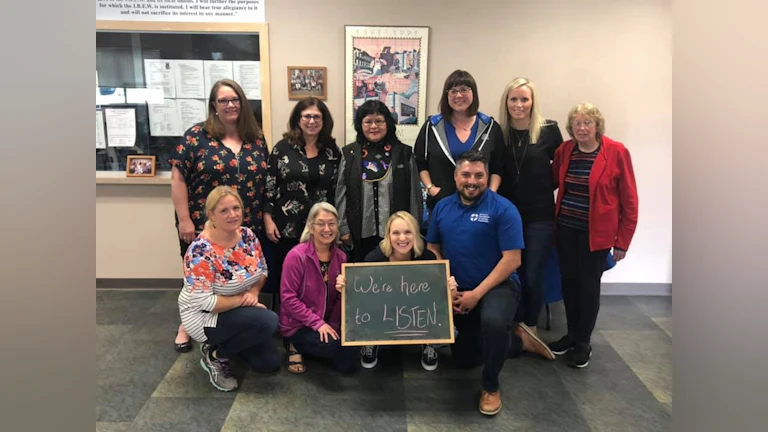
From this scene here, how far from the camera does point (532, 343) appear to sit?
9.12 ft

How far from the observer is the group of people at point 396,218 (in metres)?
2.41

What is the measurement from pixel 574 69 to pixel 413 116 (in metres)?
1.18

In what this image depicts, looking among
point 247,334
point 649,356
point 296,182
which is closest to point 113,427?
point 247,334

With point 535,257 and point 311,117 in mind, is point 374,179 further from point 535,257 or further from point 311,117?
point 535,257

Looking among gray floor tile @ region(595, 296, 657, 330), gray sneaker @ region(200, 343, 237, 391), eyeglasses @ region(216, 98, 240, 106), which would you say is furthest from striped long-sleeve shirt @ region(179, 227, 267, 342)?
gray floor tile @ region(595, 296, 657, 330)

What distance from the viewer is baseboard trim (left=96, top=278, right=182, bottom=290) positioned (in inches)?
148

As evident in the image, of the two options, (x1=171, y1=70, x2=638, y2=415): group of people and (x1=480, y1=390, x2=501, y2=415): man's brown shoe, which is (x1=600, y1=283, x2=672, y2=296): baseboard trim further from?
(x1=480, y1=390, x2=501, y2=415): man's brown shoe

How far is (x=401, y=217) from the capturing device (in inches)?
97.4

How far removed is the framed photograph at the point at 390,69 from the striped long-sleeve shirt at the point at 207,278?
1476mm

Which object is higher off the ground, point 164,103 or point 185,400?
point 164,103

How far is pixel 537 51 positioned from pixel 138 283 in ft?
11.2

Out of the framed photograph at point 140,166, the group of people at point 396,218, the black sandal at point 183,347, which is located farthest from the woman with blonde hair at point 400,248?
the framed photograph at point 140,166
